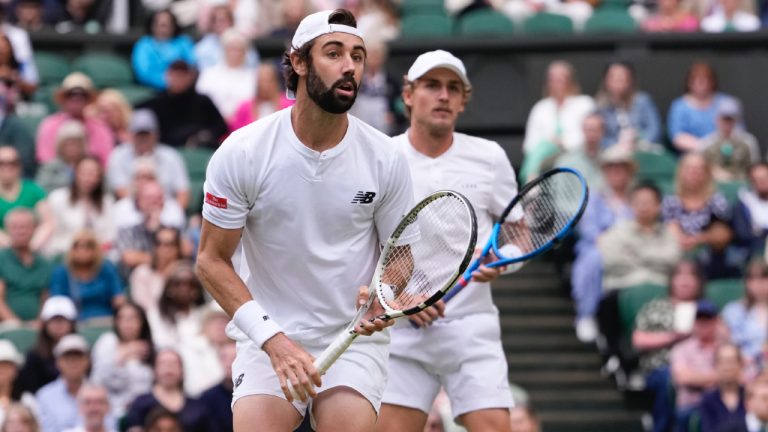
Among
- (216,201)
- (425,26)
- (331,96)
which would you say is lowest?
(425,26)

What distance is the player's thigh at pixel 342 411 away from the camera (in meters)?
6.28

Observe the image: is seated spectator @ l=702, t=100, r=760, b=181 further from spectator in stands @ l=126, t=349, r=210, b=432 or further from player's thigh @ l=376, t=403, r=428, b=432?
player's thigh @ l=376, t=403, r=428, b=432

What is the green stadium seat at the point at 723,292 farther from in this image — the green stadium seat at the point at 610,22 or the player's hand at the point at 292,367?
the player's hand at the point at 292,367

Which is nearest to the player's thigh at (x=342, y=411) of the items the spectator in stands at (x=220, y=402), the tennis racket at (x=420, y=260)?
the tennis racket at (x=420, y=260)

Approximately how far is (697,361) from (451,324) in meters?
4.00

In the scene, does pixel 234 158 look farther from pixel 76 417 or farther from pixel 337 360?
pixel 76 417

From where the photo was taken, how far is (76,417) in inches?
404

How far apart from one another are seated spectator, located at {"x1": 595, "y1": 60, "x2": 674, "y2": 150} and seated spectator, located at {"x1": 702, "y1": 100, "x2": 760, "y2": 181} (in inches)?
20.9

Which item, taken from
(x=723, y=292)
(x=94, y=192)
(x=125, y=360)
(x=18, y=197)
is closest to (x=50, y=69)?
(x=18, y=197)

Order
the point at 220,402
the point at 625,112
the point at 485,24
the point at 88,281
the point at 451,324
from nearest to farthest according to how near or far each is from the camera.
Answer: the point at 451,324, the point at 220,402, the point at 88,281, the point at 625,112, the point at 485,24

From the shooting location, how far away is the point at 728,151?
45.9 ft

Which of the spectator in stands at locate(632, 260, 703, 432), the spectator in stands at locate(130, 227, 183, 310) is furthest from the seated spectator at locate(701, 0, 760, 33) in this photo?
the spectator in stands at locate(130, 227, 183, 310)

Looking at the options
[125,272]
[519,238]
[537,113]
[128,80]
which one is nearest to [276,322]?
[519,238]

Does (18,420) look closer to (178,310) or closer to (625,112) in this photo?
(178,310)
